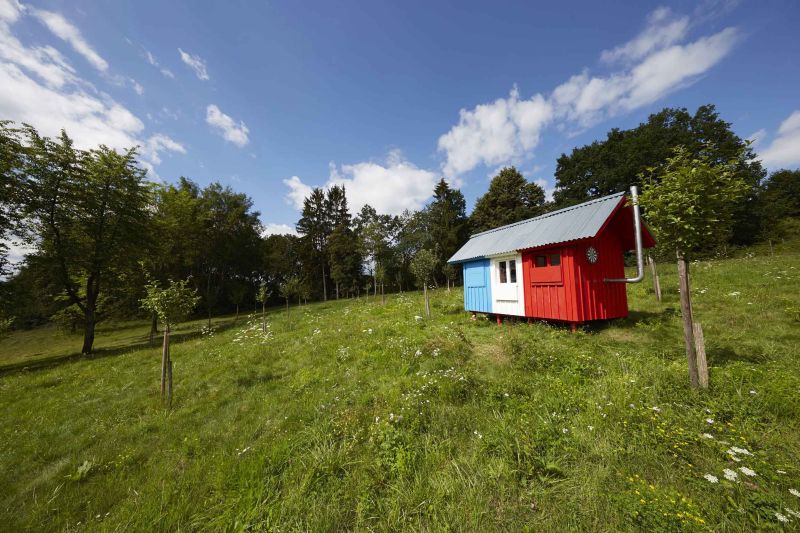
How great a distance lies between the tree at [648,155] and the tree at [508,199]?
301 inches

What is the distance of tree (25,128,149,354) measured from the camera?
1720 centimetres

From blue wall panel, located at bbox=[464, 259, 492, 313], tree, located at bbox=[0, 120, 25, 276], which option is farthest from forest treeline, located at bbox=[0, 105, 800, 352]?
blue wall panel, located at bbox=[464, 259, 492, 313]

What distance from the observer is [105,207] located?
63.4ft

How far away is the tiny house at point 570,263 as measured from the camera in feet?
31.7

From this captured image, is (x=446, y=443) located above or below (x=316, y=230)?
below

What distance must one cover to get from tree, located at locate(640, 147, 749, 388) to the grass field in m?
1.66

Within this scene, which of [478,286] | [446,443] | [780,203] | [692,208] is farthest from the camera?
[780,203]

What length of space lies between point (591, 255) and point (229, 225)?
142ft

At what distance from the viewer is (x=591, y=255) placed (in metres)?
9.89

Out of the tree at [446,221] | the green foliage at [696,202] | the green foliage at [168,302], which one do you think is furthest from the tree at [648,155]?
the green foliage at [168,302]

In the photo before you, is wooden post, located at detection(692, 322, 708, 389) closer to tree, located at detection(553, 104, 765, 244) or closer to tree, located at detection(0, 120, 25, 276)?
tree, located at detection(0, 120, 25, 276)

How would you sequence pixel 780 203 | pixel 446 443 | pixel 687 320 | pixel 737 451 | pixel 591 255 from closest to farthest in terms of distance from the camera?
pixel 737 451
pixel 446 443
pixel 687 320
pixel 591 255
pixel 780 203

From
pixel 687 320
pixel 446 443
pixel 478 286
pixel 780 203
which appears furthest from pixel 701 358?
pixel 780 203

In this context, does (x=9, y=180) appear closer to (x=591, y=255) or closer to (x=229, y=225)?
(x=229, y=225)
